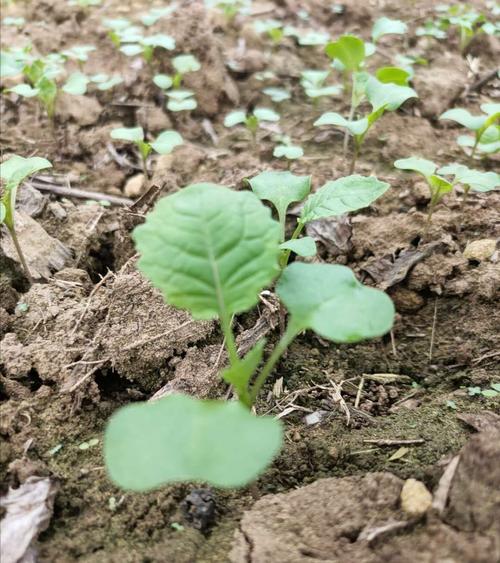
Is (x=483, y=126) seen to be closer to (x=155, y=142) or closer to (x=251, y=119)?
(x=251, y=119)

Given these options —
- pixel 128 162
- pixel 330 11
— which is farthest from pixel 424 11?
pixel 128 162

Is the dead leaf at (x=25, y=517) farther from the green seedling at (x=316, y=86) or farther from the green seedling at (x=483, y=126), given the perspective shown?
the green seedling at (x=316, y=86)

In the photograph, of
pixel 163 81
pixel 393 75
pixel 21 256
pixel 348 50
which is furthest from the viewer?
pixel 163 81

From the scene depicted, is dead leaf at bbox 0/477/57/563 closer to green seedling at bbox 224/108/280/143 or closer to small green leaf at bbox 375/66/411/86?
green seedling at bbox 224/108/280/143

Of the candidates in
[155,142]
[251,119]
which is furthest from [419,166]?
[155,142]

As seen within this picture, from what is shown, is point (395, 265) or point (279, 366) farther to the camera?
point (395, 265)

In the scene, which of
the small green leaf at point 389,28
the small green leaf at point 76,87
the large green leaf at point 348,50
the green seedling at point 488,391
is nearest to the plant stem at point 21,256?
the small green leaf at point 76,87

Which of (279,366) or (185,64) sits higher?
(185,64)
